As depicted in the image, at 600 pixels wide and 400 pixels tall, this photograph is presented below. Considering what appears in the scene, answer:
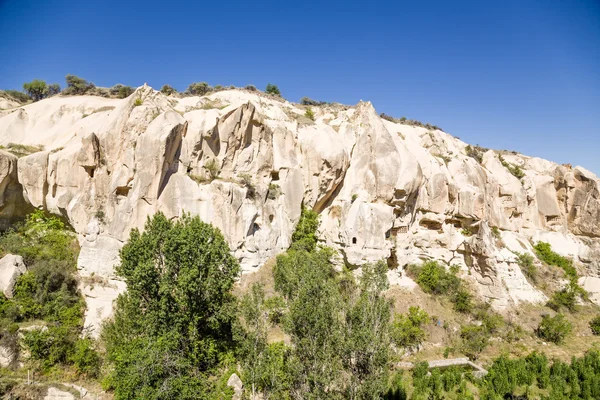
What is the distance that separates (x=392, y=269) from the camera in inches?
979

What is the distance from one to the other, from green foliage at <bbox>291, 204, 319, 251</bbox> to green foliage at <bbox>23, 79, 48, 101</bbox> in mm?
33579

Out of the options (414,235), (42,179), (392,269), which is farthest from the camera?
(414,235)

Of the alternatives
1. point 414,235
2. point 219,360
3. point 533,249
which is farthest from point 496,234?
point 219,360

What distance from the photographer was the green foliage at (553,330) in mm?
21281

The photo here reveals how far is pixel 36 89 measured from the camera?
113ft

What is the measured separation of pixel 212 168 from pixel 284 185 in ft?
17.8

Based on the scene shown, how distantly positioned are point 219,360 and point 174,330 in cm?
261

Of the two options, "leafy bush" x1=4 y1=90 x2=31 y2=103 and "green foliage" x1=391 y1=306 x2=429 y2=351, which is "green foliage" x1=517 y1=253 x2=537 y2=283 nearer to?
"green foliage" x1=391 y1=306 x2=429 y2=351

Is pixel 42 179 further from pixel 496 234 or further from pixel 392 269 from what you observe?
pixel 496 234

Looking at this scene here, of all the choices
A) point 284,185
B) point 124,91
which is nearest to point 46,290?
point 284,185

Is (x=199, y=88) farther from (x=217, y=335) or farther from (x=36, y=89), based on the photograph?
(x=217, y=335)

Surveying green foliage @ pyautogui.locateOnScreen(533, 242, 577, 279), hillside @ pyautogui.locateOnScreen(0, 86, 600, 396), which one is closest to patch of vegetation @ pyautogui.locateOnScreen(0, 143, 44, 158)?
hillside @ pyautogui.locateOnScreen(0, 86, 600, 396)

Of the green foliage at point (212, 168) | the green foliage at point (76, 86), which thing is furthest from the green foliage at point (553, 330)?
the green foliage at point (76, 86)

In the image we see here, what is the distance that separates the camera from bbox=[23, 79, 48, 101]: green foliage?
3406 cm
